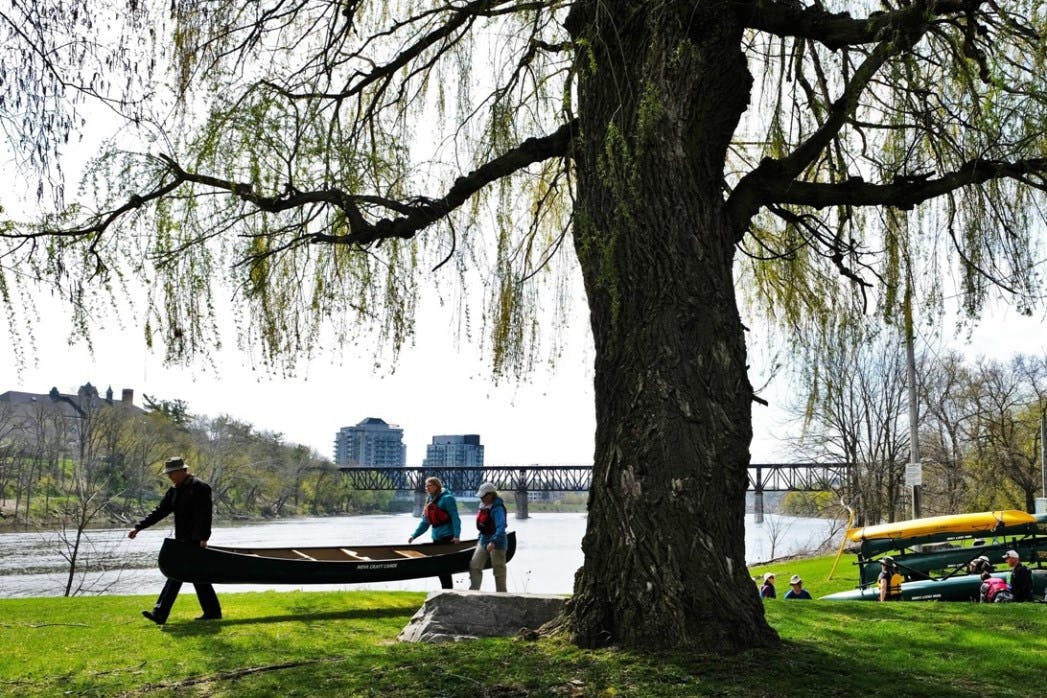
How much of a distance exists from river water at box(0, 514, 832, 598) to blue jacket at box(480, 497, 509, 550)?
7.50 meters

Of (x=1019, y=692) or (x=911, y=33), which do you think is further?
(x=911, y=33)

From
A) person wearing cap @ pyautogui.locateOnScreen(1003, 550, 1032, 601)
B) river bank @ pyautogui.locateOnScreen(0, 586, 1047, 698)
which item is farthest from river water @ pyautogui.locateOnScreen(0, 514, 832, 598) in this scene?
river bank @ pyautogui.locateOnScreen(0, 586, 1047, 698)

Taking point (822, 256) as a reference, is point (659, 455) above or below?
below

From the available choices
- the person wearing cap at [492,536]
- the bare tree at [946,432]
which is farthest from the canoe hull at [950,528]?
the bare tree at [946,432]

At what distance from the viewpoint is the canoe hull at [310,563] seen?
873 cm

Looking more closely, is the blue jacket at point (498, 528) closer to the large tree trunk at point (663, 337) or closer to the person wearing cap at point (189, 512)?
the person wearing cap at point (189, 512)

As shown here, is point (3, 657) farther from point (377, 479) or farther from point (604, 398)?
point (377, 479)

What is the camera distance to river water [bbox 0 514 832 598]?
2297cm

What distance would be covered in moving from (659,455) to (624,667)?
1.24m

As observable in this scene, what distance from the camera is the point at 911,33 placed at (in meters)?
6.35

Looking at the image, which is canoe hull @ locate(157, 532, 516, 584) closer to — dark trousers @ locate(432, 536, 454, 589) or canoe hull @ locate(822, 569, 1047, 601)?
dark trousers @ locate(432, 536, 454, 589)

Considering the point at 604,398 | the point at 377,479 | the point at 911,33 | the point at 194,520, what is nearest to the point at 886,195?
the point at 911,33

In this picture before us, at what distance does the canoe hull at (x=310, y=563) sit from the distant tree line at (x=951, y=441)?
1957 cm

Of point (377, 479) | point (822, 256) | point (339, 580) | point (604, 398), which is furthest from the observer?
point (377, 479)
